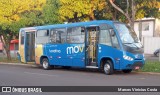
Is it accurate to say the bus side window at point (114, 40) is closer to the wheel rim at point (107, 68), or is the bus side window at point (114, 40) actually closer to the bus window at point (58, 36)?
the wheel rim at point (107, 68)

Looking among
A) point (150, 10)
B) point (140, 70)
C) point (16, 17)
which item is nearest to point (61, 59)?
point (140, 70)

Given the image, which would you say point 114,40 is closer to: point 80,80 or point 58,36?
point 80,80

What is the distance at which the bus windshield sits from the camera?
68.2 ft

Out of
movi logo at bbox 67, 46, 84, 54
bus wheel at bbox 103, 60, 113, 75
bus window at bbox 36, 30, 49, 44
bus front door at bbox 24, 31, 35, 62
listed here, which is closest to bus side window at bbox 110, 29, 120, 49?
bus wheel at bbox 103, 60, 113, 75

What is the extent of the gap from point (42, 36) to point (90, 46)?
216 inches

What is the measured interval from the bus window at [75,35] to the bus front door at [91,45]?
48 cm

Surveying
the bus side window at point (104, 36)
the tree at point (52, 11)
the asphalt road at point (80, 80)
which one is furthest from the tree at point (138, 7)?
the tree at point (52, 11)

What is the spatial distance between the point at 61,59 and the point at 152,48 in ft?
86.1

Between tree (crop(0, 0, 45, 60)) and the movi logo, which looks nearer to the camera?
the movi logo

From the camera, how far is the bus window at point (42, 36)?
86.0ft

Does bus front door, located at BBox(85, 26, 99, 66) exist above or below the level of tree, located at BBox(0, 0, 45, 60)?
below

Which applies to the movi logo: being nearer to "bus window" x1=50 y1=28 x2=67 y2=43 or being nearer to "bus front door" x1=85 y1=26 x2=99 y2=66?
"bus front door" x1=85 y1=26 x2=99 y2=66

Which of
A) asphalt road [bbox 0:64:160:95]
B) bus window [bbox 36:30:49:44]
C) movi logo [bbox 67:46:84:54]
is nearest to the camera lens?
asphalt road [bbox 0:64:160:95]

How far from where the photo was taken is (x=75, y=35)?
23500 millimetres
